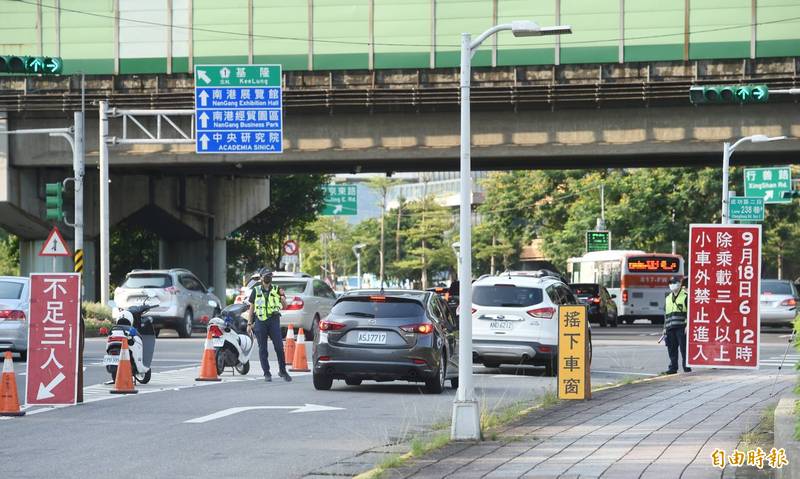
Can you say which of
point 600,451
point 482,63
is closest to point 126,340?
point 600,451

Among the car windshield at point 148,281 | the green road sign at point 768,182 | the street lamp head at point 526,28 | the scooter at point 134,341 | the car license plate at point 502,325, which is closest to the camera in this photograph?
the street lamp head at point 526,28

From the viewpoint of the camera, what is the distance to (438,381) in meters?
19.7

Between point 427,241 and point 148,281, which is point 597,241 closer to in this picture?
point 427,241

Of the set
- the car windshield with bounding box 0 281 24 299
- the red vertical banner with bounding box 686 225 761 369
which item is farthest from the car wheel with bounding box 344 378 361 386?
the car windshield with bounding box 0 281 24 299

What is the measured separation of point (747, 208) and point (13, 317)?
33.8m

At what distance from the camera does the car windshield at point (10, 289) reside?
85.1 ft

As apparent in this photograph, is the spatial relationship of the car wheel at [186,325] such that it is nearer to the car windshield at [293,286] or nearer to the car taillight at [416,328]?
the car windshield at [293,286]

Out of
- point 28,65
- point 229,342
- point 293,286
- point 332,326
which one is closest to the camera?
point 332,326

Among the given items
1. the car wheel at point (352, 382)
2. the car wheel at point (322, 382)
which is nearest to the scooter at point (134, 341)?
the car wheel at point (322, 382)

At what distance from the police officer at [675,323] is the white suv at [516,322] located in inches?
82.5

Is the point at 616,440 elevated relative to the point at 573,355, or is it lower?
lower

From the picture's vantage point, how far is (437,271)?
109312 millimetres

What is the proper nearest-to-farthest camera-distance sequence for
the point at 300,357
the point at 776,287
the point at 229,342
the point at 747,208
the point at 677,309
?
the point at 229,342
the point at 300,357
the point at 677,309
the point at 776,287
the point at 747,208

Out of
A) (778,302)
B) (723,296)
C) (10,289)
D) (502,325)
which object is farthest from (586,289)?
(723,296)
